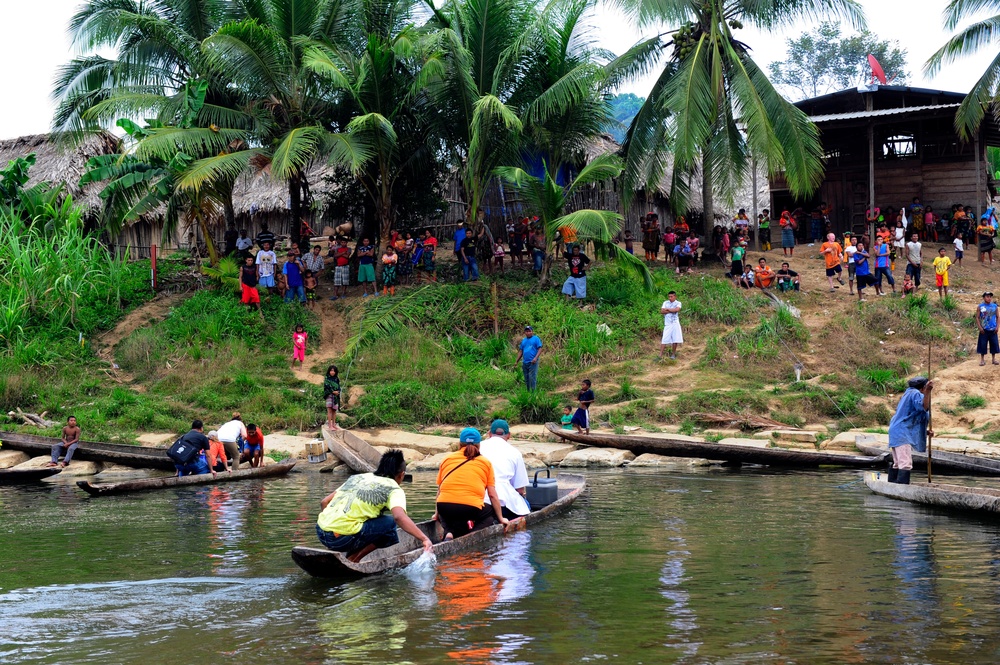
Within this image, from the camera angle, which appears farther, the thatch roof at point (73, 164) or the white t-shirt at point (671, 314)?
the thatch roof at point (73, 164)

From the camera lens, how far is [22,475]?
16.9 metres

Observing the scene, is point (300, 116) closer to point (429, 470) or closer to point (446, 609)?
point (429, 470)

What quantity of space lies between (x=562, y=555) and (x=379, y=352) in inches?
501

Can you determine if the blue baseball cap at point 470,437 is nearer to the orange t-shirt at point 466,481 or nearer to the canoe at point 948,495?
the orange t-shirt at point 466,481

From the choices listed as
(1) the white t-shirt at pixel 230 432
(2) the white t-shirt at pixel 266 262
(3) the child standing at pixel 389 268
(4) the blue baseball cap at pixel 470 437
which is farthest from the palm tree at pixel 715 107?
(4) the blue baseball cap at pixel 470 437

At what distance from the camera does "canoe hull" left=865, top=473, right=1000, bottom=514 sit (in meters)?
11.7

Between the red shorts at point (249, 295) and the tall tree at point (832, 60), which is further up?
the tall tree at point (832, 60)

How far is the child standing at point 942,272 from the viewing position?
2341 centimetres

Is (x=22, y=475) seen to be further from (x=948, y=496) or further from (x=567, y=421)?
(x=948, y=496)

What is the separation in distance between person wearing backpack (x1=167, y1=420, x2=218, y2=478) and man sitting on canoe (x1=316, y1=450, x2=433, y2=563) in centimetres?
741

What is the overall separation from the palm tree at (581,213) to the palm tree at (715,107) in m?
1.39

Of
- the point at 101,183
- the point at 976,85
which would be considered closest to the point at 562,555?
the point at 976,85

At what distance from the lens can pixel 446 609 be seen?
8164mm

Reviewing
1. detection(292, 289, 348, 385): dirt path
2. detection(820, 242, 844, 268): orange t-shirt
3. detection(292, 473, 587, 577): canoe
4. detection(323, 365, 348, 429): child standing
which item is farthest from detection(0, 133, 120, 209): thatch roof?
detection(292, 473, 587, 577): canoe
